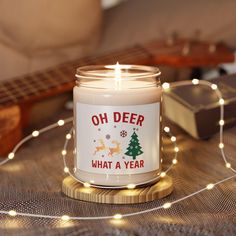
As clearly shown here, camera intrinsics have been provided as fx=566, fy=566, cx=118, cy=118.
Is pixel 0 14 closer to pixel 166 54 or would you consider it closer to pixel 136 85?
pixel 166 54

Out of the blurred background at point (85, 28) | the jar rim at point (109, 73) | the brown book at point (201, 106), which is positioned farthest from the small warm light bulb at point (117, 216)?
the blurred background at point (85, 28)

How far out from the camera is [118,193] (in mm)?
661

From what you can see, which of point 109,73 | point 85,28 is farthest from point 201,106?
point 85,28

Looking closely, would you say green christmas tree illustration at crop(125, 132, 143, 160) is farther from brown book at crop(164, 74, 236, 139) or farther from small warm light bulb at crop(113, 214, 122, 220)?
brown book at crop(164, 74, 236, 139)

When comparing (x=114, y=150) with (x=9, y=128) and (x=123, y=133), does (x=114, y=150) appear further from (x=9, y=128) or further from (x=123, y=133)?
(x=9, y=128)

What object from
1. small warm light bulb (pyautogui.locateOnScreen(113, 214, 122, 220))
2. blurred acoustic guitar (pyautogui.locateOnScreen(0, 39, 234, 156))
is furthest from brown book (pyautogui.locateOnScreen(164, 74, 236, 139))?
small warm light bulb (pyautogui.locateOnScreen(113, 214, 122, 220))

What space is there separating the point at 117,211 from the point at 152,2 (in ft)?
2.78

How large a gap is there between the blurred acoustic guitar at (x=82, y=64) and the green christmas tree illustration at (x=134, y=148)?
37 cm

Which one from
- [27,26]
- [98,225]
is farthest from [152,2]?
[98,225]

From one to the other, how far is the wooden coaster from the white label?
0.02m

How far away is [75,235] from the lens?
0.56m

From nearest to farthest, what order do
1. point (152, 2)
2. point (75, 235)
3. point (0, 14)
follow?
1. point (75, 235)
2. point (0, 14)
3. point (152, 2)

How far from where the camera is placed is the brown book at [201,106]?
0.93 metres

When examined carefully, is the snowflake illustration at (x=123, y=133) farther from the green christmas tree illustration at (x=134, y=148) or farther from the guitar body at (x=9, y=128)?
the guitar body at (x=9, y=128)
